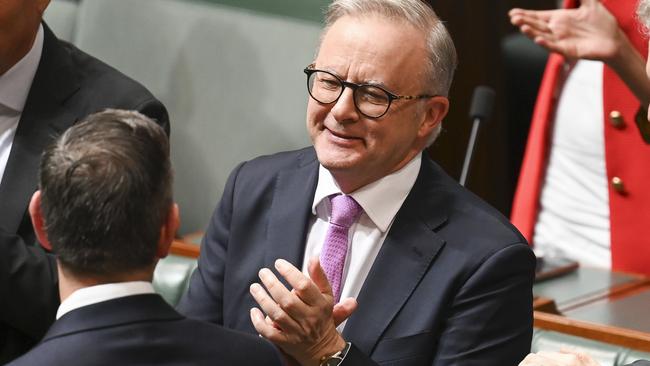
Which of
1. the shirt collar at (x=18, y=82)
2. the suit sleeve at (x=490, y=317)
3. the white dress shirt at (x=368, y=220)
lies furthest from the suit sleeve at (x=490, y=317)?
the shirt collar at (x=18, y=82)

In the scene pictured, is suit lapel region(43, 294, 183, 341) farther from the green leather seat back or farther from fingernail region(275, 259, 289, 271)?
the green leather seat back

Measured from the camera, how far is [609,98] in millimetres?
2592

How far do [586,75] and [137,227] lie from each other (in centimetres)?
164

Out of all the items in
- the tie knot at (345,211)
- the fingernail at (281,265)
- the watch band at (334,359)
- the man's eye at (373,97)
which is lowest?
the watch band at (334,359)

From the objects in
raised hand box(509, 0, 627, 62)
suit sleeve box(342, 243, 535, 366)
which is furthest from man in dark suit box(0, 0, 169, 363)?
raised hand box(509, 0, 627, 62)

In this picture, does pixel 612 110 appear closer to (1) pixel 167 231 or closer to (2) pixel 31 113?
(2) pixel 31 113

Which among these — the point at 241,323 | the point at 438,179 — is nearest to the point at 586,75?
the point at 438,179

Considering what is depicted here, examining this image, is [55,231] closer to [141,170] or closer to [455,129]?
[141,170]

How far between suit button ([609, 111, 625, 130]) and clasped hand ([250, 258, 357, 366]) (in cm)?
113

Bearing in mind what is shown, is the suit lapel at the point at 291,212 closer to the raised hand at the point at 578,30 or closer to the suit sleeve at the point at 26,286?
the suit sleeve at the point at 26,286

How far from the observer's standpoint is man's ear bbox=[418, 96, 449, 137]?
1826 mm

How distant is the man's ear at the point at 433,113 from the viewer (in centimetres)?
183

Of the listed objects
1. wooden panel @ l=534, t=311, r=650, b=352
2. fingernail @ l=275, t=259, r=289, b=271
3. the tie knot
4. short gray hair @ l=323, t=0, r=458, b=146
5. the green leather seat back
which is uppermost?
short gray hair @ l=323, t=0, r=458, b=146

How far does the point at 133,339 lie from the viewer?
1309mm
